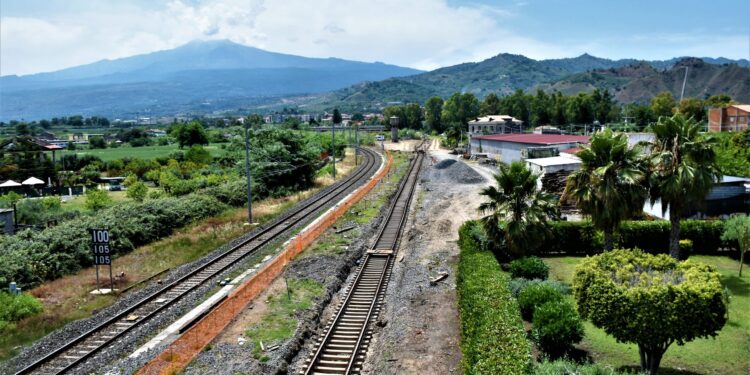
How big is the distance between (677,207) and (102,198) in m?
40.2

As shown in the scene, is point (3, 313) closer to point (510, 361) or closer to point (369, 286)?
point (369, 286)

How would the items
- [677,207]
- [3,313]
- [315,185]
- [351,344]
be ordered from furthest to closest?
[315,185] < [677,207] < [3,313] < [351,344]

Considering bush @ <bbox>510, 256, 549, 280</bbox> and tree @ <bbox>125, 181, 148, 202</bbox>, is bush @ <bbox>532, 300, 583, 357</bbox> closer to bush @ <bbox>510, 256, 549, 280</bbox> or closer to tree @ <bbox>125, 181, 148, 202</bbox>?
bush @ <bbox>510, 256, 549, 280</bbox>

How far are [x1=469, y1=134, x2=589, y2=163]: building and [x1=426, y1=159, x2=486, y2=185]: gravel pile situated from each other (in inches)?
184

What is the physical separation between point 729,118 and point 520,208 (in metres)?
79.0

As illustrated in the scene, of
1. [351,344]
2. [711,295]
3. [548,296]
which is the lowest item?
[351,344]

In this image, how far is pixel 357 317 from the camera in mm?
21031

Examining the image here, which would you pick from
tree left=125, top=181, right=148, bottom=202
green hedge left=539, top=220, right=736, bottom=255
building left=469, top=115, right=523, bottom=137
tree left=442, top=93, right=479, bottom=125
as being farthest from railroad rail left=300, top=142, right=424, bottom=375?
tree left=442, top=93, right=479, bottom=125

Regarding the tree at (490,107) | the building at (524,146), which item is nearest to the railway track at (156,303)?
the building at (524,146)

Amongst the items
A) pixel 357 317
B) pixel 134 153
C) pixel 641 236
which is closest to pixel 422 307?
pixel 357 317

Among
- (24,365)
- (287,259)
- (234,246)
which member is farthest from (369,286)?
(24,365)

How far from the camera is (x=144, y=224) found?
34.0 metres

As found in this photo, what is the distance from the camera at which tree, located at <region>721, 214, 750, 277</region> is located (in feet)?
79.8

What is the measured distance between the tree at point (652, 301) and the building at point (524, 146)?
28621 mm
